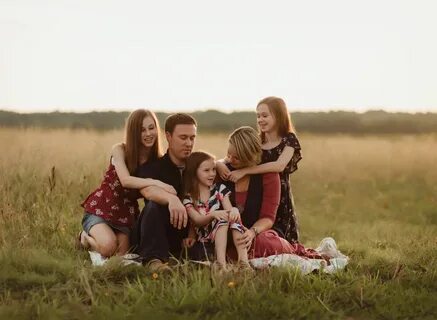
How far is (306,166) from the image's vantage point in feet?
44.2

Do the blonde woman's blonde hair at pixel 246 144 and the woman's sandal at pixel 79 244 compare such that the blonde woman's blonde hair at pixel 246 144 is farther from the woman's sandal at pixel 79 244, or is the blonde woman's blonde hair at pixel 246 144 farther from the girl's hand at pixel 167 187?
the woman's sandal at pixel 79 244

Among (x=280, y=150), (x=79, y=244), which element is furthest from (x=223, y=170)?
(x=79, y=244)

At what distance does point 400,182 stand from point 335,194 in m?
1.38

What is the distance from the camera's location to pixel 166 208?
5340mm

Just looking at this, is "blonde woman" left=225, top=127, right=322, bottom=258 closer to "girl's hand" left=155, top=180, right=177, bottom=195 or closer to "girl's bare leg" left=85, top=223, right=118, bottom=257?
"girl's hand" left=155, top=180, right=177, bottom=195

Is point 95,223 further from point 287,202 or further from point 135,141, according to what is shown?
point 287,202

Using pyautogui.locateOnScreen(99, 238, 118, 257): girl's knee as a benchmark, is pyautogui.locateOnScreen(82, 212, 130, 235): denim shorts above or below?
above

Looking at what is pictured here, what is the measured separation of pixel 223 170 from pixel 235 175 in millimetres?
98

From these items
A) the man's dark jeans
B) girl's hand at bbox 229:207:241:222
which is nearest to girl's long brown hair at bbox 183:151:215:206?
the man's dark jeans

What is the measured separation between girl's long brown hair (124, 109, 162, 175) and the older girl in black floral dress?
0.54 meters

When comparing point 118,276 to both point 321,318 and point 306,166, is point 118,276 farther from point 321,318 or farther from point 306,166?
point 306,166

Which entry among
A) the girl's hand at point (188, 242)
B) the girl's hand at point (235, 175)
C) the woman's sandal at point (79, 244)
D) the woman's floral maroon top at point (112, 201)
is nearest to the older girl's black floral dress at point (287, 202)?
the girl's hand at point (235, 175)

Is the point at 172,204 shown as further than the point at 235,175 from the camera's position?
No

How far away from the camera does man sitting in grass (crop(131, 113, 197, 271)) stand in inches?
206
